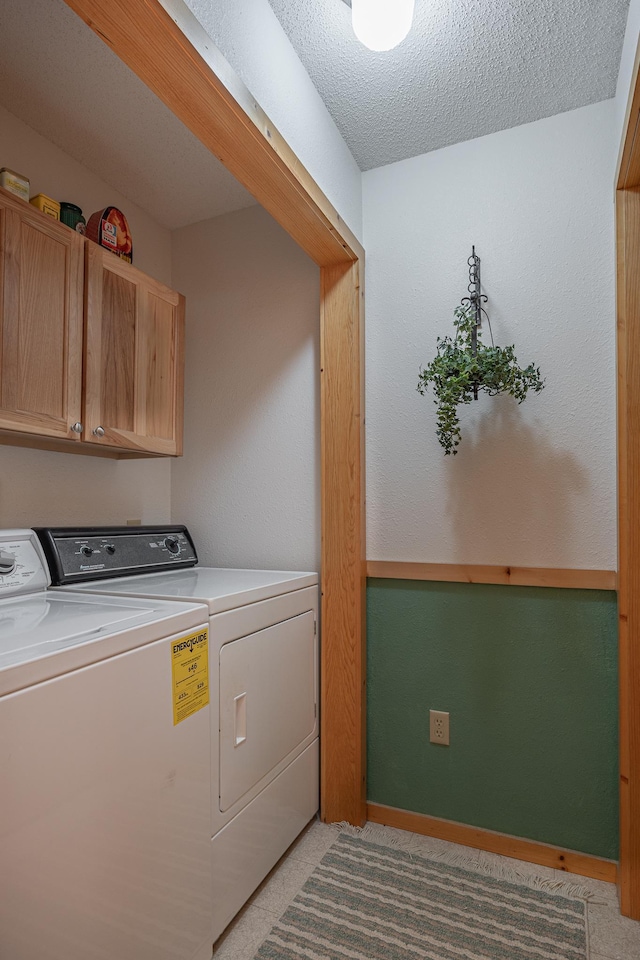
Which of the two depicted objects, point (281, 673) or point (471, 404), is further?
point (471, 404)

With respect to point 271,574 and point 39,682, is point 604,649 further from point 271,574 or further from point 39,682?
point 39,682

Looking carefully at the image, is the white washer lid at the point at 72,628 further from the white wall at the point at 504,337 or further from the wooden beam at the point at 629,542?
the wooden beam at the point at 629,542

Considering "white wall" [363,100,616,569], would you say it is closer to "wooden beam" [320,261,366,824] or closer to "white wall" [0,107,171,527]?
"wooden beam" [320,261,366,824]

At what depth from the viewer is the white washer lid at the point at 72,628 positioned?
948 millimetres

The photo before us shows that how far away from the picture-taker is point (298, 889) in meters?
1.68

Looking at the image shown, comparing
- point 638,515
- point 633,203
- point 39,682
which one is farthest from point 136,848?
point 633,203

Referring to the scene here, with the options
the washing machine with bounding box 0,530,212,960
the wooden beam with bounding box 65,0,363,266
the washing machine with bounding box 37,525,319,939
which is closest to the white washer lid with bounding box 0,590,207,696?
the washing machine with bounding box 0,530,212,960

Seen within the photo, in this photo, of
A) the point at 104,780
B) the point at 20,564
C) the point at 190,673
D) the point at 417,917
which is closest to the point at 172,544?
the point at 20,564

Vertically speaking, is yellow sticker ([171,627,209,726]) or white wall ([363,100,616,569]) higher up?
white wall ([363,100,616,569])

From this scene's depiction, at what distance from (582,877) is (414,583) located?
1.05 meters

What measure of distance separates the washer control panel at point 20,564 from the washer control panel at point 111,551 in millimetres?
40

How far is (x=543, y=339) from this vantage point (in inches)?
74.9

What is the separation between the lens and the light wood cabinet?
1.55m

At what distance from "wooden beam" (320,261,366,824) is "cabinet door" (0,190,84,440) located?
0.89 m
